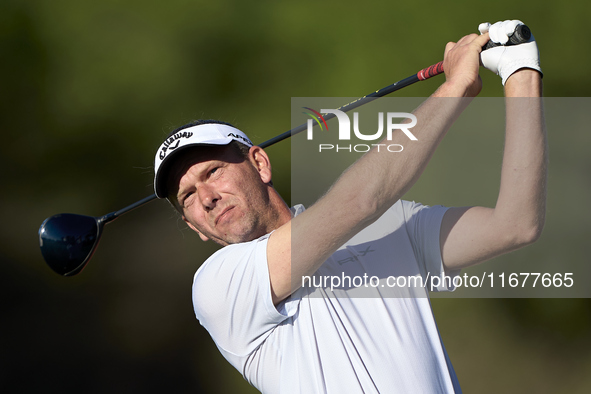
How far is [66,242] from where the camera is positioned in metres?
1.49

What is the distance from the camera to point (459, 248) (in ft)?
3.78

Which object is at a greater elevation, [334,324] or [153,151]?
[153,151]

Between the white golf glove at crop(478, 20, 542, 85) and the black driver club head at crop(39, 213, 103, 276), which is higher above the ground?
the white golf glove at crop(478, 20, 542, 85)

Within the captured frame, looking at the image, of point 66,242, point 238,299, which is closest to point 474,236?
point 238,299

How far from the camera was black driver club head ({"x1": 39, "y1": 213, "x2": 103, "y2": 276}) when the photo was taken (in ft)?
4.83

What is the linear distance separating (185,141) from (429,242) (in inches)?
23.2

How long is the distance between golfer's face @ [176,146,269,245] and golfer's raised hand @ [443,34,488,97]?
0.51m

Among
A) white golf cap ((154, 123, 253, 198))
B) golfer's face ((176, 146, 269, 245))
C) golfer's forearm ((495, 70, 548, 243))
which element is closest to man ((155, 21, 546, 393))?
golfer's forearm ((495, 70, 548, 243))

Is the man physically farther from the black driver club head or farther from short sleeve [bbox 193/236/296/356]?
the black driver club head

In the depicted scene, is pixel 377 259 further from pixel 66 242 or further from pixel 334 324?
pixel 66 242

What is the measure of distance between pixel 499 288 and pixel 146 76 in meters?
2.02

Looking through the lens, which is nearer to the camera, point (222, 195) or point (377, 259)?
point (377, 259)

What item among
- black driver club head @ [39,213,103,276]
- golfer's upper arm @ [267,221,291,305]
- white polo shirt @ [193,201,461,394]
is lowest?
white polo shirt @ [193,201,461,394]

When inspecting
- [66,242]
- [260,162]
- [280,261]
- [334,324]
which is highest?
[260,162]
